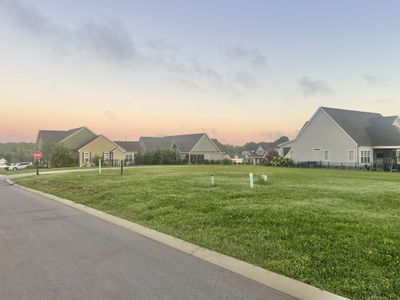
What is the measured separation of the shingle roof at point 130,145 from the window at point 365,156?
50.5 metres

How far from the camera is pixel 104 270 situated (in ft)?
21.7

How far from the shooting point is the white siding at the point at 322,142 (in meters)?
47.4

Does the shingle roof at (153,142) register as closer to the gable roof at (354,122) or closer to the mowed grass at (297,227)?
the gable roof at (354,122)

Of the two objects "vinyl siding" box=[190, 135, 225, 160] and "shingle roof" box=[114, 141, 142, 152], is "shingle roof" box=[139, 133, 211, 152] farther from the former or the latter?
"shingle roof" box=[114, 141, 142, 152]

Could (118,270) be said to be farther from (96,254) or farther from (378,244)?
(378,244)

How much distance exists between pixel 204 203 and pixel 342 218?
181 inches

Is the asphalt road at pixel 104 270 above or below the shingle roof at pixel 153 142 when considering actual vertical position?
below

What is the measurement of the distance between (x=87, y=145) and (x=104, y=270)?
64598mm

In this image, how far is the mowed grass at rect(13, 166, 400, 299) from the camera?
19.6ft

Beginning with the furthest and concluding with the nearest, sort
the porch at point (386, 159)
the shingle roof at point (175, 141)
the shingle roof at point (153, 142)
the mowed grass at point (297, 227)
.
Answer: the shingle roof at point (153, 142)
the shingle roof at point (175, 141)
the porch at point (386, 159)
the mowed grass at point (297, 227)

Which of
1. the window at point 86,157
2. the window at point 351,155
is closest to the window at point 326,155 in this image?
the window at point 351,155

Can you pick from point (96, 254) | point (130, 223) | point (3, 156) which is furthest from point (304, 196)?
point (3, 156)

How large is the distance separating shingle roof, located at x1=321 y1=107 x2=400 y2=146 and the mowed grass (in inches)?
1349

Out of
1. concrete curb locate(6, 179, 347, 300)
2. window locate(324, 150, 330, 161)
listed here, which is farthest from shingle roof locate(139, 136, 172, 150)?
concrete curb locate(6, 179, 347, 300)
